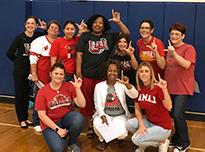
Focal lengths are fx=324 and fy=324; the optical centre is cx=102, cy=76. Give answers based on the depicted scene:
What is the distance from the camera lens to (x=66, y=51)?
396cm

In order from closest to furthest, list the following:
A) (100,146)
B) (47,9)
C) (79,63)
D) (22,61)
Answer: (100,146)
(79,63)
(22,61)
(47,9)

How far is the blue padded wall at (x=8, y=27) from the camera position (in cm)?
515

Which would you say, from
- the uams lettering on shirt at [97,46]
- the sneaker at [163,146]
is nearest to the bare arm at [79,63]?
the uams lettering on shirt at [97,46]

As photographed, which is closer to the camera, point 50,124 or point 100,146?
point 50,124

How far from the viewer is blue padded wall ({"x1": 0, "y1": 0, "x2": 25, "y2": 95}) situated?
5.15 m

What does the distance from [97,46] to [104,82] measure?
501 mm

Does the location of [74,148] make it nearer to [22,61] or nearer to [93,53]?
[93,53]

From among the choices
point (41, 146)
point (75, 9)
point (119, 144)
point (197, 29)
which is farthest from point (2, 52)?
point (197, 29)

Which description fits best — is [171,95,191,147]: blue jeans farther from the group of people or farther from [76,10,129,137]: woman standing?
[76,10,129,137]: woman standing

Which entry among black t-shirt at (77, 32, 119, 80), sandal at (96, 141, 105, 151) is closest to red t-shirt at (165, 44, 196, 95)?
black t-shirt at (77, 32, 119, 80)

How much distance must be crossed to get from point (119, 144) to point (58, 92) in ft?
3.18

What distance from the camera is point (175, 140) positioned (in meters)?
3.68

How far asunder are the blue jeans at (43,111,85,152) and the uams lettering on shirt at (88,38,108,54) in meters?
0.86

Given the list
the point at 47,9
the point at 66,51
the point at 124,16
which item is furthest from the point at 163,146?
the point at 47,9
